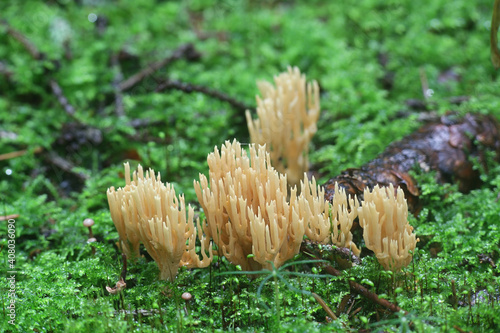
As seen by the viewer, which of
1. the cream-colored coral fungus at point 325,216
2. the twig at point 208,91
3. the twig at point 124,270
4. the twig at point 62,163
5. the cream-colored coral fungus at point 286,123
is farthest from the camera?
the twig at point 208,91

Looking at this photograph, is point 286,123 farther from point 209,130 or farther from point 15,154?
point 15,154

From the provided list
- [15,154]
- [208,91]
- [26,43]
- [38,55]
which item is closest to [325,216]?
[208,91]

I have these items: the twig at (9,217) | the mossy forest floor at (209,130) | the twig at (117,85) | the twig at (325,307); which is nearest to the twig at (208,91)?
the mossy forest floor at (209,130)

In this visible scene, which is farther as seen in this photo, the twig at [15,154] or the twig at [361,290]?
the twig at [15,154]

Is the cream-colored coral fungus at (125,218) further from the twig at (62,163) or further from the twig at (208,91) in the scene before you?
the twig at (208,91)

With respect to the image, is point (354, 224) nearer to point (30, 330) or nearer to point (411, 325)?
point (411, 325)
